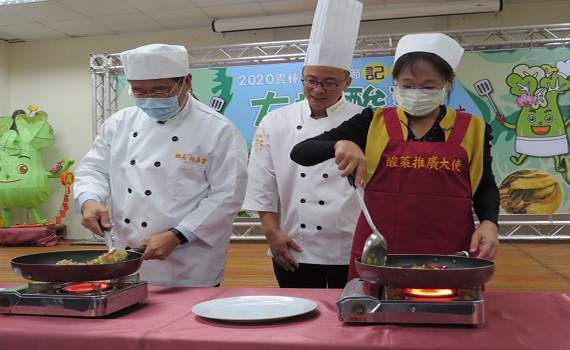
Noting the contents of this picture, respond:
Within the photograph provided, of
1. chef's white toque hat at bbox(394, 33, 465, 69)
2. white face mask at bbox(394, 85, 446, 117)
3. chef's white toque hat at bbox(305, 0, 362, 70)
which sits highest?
chef's white toque hat at bbox(305, 0, 362, 70)

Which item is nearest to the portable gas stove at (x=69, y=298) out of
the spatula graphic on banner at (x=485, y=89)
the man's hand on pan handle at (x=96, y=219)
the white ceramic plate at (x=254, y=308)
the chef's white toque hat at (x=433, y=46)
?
the white ceramic plate at (x=254, y=308)

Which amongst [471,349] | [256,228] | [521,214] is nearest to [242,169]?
[471,349]

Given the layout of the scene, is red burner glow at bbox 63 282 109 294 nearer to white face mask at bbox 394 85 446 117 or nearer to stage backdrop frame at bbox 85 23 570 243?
white face mask at bbox 394 85 446 117

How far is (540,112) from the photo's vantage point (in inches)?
238

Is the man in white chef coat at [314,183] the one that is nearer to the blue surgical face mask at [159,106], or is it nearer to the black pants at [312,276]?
the black pants at [312,276]

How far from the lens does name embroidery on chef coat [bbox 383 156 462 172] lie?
1680mm

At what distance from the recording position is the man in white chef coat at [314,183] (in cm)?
222

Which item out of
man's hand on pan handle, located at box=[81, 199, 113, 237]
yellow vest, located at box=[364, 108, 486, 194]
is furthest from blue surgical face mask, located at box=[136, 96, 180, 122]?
yellow vest, located at box=[364, 108, 486, 194]

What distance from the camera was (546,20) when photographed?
662 cm

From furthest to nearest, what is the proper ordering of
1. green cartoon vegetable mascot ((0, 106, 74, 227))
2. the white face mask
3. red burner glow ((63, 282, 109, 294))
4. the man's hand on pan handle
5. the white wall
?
1. the white wall
2. green cartoon vegetable mascot ((0, 106, 74, 227))
3. the man's hand on pan handle
4. the white face mask
5. red burner glow ((63, 282, 109, 294))

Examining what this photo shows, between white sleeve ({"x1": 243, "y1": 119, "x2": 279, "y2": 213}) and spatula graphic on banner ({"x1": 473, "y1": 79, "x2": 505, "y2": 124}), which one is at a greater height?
spatula graphic on banner ({"x1": 473, "y1": 79, "x2": 505, "y2": 124})

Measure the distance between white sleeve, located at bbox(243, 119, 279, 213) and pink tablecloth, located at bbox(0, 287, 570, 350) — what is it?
39.0 inches

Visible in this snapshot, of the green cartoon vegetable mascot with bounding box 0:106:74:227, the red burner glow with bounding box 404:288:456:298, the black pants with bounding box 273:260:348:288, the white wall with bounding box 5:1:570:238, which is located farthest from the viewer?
the white wall with bounding box 5:1:570:238

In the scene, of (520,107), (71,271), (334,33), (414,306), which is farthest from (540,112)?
(71,271)
